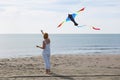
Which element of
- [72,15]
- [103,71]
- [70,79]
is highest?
[72,15]

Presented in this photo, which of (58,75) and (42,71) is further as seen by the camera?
(42,71)

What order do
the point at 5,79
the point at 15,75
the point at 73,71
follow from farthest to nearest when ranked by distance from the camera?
the point at 73,71, the point at 15,75, the point at 5,79

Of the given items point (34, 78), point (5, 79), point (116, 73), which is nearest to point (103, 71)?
point (116, 73)

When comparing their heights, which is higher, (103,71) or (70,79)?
(70,79)

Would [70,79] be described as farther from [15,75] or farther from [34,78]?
[15,75]

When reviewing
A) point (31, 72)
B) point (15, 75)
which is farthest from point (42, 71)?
point (15, 75)

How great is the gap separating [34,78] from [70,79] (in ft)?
4.22

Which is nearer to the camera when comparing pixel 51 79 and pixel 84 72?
pixel 51 79

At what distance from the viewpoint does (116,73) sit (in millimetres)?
14977

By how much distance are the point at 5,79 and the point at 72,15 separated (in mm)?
3226

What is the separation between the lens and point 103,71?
1556cm

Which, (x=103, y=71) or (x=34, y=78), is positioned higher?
(x=34, y=78)

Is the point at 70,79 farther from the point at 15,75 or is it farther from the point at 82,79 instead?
the point at 15,75

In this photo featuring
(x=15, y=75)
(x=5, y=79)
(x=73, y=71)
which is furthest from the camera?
(x=73, y=71)
